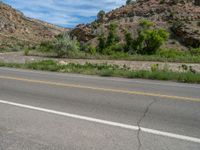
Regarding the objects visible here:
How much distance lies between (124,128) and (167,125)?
0.87 m

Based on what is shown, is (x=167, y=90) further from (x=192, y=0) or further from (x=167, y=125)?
(x=192, y=0)

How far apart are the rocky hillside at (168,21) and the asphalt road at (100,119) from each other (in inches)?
1359

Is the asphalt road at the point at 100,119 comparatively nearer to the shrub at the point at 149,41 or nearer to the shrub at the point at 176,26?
the shrub at the point at 149,41

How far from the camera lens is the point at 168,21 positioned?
51.0 m

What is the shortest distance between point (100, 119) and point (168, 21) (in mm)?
47853

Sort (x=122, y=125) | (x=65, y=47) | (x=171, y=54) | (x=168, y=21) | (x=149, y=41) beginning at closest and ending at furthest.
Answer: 1. (x=122, y=125)
2. (x=65, y=47)
3. (x=171, y=54)
4. (x=149, y=41)
5. (x=168, y=21)

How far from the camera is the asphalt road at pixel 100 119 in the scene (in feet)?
15.0

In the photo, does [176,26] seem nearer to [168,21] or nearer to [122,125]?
[168,21]

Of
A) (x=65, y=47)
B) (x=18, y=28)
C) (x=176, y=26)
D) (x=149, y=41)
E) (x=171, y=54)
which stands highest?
(x=18, y=28)

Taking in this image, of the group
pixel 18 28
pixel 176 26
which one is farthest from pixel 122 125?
pixel 18 28

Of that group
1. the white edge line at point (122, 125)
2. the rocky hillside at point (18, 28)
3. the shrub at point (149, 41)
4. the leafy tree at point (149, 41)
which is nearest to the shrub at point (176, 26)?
the leafy tree at point (149, 41)

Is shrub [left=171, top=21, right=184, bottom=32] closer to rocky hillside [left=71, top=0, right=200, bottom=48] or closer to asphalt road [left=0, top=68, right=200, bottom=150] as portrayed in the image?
rocky hillside [left=71, top=0, right=200, bottom=48]

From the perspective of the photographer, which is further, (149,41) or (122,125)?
(149,41)

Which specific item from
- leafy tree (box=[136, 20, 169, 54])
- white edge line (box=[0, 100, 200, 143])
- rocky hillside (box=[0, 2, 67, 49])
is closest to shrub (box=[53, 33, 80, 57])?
leafy tree (box=[136, 20, 169, 54])
